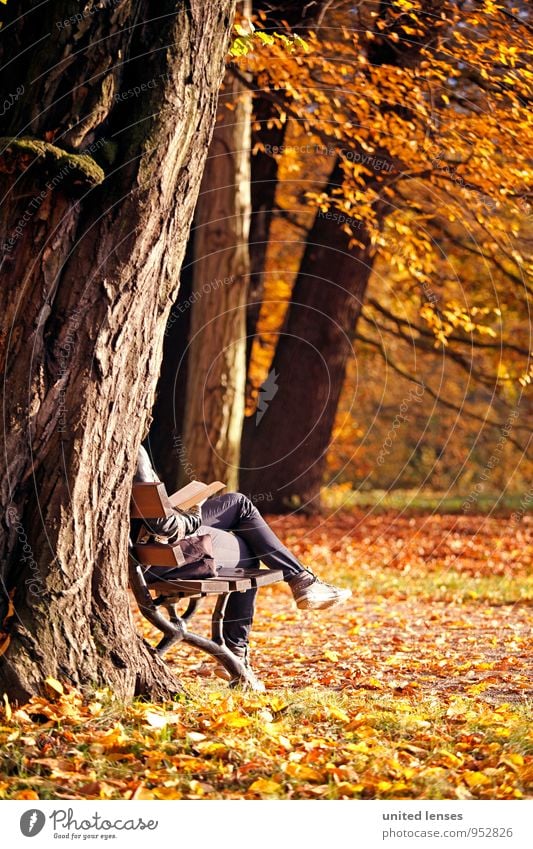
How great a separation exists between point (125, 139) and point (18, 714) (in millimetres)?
2421

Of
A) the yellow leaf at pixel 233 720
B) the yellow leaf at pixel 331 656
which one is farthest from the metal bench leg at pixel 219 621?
the yellow leaf at pixel 331 656

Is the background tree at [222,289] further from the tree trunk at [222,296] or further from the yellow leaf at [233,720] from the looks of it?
the yellow leaf at [233,720]

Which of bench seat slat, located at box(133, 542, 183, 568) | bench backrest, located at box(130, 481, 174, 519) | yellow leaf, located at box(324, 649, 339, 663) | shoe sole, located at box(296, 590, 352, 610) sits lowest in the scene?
yellow leaf, located at box(324, 649, 339, 663)

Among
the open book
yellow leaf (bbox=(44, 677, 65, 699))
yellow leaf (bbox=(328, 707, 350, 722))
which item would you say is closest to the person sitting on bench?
the open book

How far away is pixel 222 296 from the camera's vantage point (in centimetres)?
962

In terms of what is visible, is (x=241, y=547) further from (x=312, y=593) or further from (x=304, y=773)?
(x=304, y=773)

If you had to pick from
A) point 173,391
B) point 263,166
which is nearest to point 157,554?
point 173,391

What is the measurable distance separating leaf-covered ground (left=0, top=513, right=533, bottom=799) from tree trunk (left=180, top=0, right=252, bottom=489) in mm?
2406

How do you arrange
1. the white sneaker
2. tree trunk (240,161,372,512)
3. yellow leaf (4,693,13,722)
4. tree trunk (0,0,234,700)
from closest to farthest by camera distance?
yellow leaf (4,693,13,722), tree trunk (0,0,234,700), the white sneaker, tree trunk (240,161,372,512)

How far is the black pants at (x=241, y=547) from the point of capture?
5484 mm

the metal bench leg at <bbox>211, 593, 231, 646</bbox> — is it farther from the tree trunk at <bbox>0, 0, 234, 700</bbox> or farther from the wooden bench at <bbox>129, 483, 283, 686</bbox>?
the tree trunk at <bbox>0, 0, 234, 700</bbox>

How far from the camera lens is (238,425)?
985 cm

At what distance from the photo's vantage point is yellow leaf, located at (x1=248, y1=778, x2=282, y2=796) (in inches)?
142

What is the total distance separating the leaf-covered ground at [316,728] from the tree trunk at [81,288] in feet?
1.19
